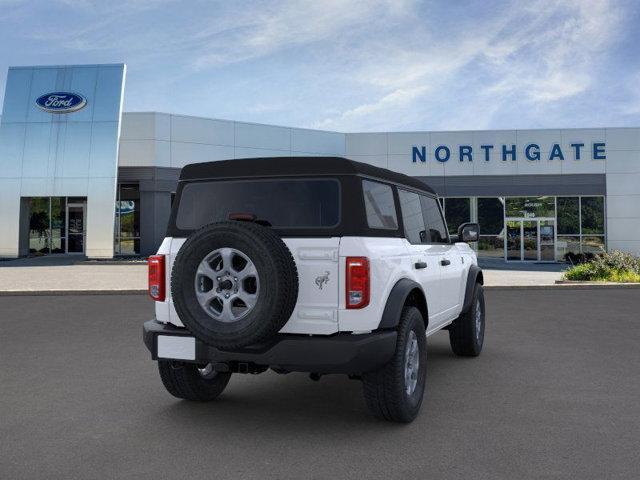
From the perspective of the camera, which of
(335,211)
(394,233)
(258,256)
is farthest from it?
(394,233)

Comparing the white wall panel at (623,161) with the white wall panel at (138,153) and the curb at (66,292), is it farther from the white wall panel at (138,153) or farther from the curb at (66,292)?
the curb at (66,292)

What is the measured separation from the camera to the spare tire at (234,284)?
407 cm

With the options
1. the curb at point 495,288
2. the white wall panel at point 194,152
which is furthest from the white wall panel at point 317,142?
the curb at point 495,288

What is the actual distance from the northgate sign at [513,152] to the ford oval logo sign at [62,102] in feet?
52.6

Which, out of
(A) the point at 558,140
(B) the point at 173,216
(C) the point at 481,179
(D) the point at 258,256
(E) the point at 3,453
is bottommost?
(E) the point at 3,453

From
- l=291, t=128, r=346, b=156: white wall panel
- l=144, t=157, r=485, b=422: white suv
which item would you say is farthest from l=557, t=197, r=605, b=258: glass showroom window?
l=144, t=157, r=485, b=422: white suv

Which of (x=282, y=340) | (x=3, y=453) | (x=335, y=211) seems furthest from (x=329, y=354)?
(x=3, y=453)

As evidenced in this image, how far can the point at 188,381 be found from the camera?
5121 millimetres

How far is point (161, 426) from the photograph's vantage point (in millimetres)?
4648

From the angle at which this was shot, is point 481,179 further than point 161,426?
Yes

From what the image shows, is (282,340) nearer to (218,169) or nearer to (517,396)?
(218,169)

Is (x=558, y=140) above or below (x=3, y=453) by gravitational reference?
above

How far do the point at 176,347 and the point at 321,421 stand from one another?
1.25m

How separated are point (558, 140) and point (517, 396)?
28.3 metres
